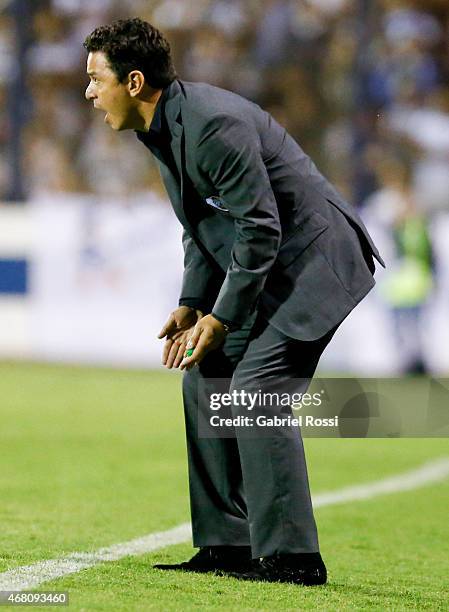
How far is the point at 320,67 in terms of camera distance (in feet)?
46.3

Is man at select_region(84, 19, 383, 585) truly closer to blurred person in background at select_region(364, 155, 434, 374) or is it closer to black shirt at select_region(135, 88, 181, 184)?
black shirt at select_region(135, 88, 181, 184)

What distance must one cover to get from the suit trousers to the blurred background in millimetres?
8514

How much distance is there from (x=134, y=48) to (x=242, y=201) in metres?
0.57

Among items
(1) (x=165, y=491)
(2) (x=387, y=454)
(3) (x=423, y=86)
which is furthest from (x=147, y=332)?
(1) (x=165, y=491)

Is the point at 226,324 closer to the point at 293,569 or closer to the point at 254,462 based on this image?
the point at 254,462

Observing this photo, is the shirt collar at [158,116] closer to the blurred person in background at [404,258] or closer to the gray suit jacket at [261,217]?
the gray suit jacket at [261,217]

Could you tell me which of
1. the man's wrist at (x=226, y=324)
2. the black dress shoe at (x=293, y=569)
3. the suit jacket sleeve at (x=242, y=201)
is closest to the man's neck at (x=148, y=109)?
the suit jacket sleeve at (x=242, y=201)

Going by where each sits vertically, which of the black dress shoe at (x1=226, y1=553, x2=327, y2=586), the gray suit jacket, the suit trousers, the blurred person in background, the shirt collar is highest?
the shirt collar

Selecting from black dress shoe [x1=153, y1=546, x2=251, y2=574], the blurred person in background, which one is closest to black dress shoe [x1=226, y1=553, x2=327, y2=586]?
black dress shoe [x1=153, y1=546, x2=251, y2=574]

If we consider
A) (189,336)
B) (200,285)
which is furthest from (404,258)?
(189,336)

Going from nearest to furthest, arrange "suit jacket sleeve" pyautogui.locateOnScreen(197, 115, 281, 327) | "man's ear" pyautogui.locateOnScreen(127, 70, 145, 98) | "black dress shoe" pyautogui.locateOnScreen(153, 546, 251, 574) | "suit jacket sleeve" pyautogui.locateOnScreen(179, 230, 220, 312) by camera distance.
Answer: "suit jacket sleeve" pyautogui.locateOnScreen(197, 115, 281, 327) → "man's ear" pyautogui.locateOnScreen(127, 70, 145, 98) → "black dress shoe" pyautogui.locateOnScreen(153, 546, 251, 574) → "suit jacket sleeve" pyautogui.locateOnScreen(179, 230, 220, 312)

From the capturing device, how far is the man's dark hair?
3986 mm

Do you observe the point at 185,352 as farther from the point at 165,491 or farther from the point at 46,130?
the point at 46,130

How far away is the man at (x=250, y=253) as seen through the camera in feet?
13.0
